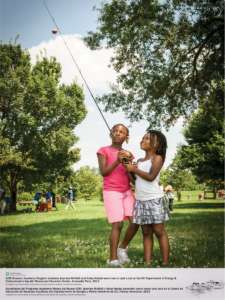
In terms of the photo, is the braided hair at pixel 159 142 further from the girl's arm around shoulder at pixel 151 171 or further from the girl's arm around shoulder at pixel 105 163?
the girl's arm around shoulder at pixel 105 163

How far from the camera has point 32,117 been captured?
16.2 m

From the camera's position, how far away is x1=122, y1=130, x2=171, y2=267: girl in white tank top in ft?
9.56

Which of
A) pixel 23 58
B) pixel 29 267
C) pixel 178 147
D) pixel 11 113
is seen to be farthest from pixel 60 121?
pixel 29 267

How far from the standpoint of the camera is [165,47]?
7125 millimetres

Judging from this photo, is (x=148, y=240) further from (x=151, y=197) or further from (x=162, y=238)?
(x=151, y=197)

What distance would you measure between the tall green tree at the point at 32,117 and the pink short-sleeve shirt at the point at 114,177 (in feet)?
45.1

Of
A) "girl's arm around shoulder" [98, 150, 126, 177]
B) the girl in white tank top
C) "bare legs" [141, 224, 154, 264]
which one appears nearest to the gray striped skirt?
the girl in white tank top

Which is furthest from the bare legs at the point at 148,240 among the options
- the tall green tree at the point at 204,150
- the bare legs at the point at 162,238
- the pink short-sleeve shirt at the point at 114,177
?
the tall green tree at the point at 204,150

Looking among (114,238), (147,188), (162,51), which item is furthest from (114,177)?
(162,51)

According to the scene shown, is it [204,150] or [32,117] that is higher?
[32,117]

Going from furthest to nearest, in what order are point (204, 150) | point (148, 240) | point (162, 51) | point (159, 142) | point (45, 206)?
point (45, 206) < point (204, 150) < point (162, 51) < point (159, 142) < point (148, 240)

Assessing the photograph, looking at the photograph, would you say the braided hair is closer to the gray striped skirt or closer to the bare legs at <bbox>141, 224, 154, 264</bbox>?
the gray striped skirt

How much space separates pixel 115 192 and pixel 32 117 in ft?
46.8

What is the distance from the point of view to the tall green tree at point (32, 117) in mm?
16328
